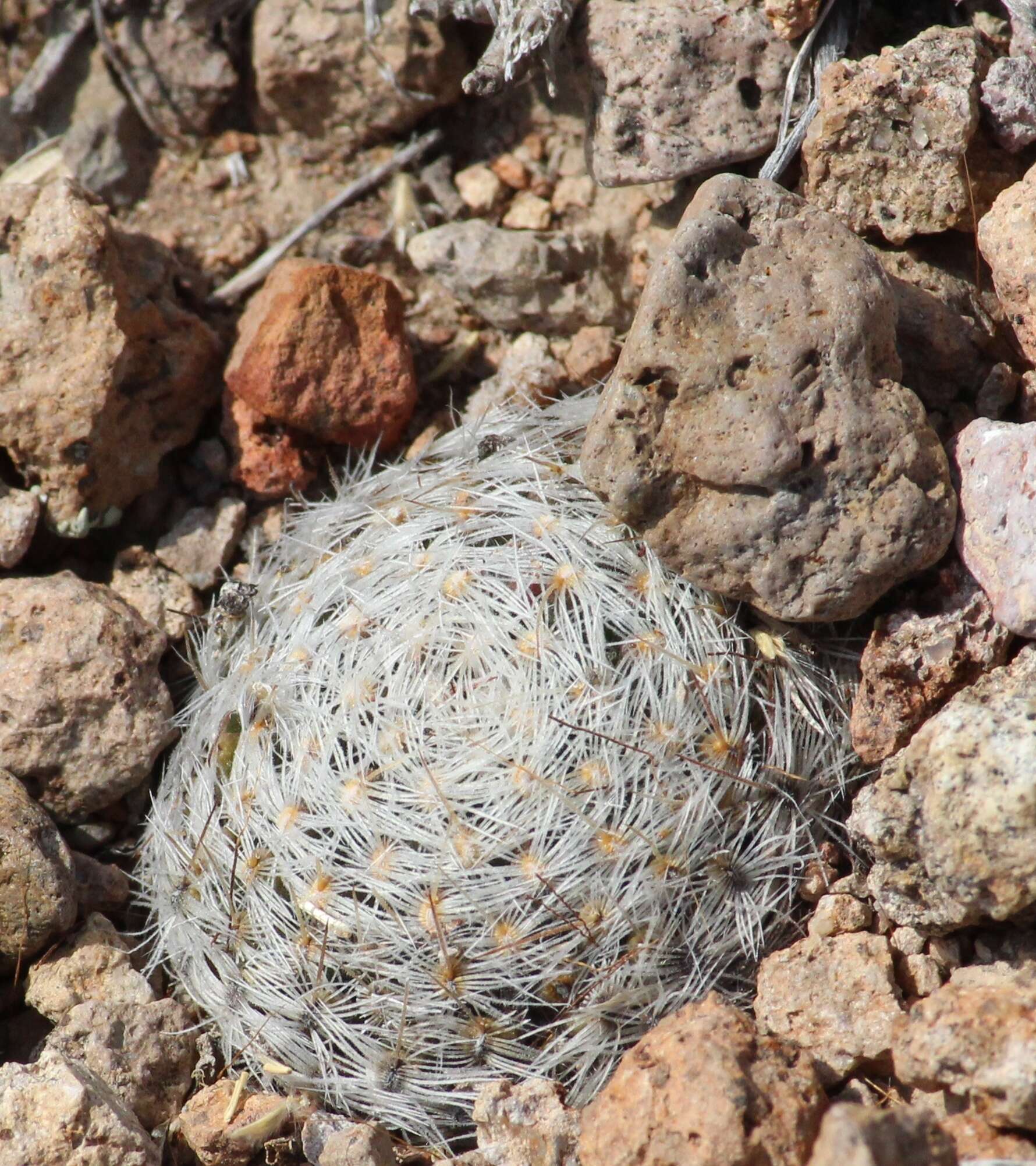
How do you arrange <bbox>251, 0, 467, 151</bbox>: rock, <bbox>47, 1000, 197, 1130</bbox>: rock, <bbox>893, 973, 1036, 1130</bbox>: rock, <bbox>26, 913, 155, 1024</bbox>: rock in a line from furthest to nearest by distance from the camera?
1. <bbox>251, 0, 467, 151</bbox>: rock
2. <bbox>26, 913, 155, 1024</bbox>: rock
3. <bbox>47, 1000, 197, 1130</bbox>: rock
4. <bbox>893, 973, 1036, 1130</bbox>: rock

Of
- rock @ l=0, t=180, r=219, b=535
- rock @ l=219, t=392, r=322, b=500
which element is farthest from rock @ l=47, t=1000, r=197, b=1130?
rock @ l=219, t=392, r=322, b=500

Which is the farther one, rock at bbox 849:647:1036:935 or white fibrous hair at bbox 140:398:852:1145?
white fibrous hair at bbox 140:398:852:1145

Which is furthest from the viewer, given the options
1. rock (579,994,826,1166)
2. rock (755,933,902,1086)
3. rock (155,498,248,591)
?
rock (155,498,248,591)

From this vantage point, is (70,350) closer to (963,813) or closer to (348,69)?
(348,69)

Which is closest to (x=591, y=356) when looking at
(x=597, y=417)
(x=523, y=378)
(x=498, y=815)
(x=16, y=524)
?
→ (x=523, y=378)

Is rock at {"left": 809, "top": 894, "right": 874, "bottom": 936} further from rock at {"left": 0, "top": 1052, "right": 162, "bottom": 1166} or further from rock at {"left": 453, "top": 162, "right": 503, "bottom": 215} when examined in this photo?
rock at {"left": 453, "top": 162, "right": 503, "bottom": 215}

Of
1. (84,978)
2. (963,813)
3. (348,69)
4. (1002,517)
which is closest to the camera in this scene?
(963,813)

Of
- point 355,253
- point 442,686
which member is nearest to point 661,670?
point 442,686

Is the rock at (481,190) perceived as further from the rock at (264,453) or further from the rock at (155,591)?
the rock at (155,591)
